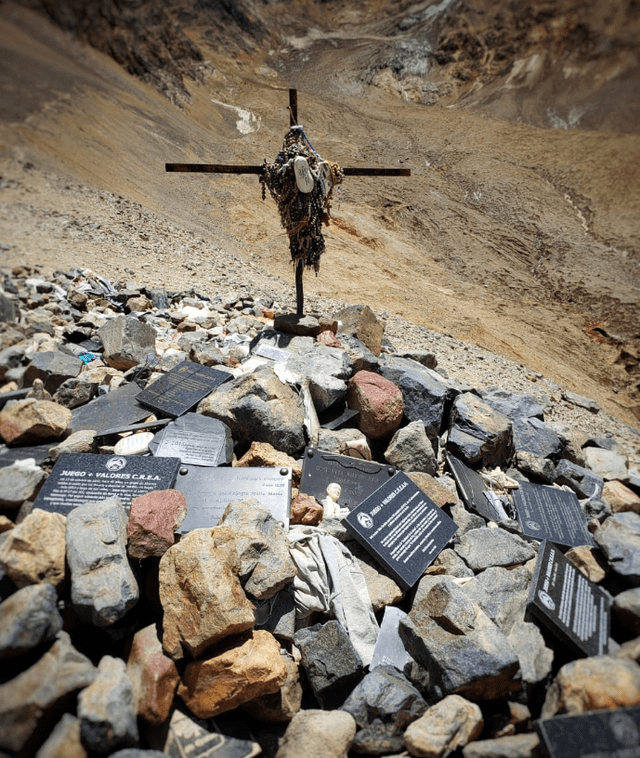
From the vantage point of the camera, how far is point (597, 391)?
806cm

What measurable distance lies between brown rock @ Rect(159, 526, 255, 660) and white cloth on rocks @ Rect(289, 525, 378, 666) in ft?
1.40

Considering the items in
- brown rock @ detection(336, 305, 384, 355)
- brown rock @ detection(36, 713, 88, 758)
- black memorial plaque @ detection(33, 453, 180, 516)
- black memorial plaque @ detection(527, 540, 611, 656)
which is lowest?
brown rock @ detection(36, 713, 88, 758)

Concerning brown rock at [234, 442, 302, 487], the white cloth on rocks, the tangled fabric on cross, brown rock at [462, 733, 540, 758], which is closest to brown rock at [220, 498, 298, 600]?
the white cloth on rocks

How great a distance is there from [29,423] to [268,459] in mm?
1680

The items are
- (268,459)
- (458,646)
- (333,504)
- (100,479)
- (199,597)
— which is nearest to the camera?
(199,597)

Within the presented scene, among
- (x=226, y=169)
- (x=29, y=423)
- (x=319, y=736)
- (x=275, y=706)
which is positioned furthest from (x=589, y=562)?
(x=226, y=169)

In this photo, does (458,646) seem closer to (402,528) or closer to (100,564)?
(402,528)

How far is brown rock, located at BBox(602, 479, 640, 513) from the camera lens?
3771 millimetres

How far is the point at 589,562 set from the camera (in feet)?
9.58

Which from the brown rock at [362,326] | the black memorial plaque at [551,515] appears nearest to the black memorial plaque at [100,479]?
the black memorial plaque at [551,515]

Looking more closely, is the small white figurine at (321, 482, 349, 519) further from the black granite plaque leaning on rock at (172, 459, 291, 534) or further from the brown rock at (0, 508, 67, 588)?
the brown rock at (0, 508, 67, 588)

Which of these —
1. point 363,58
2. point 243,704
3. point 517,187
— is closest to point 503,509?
point 243,704

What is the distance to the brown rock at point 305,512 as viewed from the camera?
2955mm

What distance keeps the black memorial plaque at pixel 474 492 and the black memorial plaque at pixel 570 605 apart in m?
0.74
